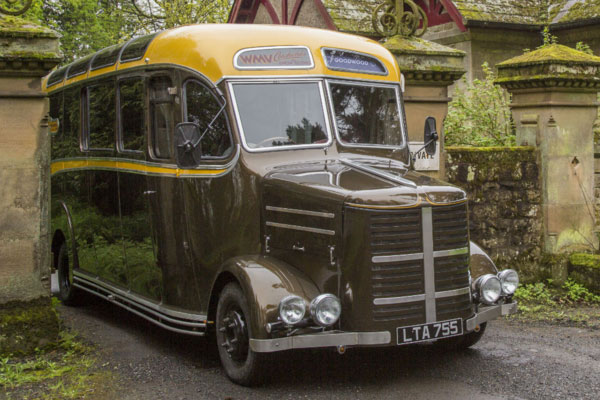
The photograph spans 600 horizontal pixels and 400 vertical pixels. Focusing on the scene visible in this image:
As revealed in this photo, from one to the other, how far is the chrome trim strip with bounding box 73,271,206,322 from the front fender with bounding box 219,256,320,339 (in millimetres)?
905

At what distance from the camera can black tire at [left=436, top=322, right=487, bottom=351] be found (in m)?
7.34

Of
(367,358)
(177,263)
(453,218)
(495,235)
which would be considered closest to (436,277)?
(453,218)

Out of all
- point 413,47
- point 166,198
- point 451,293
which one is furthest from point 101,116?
point 451,293

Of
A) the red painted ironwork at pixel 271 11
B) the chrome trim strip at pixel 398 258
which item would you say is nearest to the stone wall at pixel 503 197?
the chrome trim strip at pixel 398 258

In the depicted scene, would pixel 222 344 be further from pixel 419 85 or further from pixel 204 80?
pixel 419 85

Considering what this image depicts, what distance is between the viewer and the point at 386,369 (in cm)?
682

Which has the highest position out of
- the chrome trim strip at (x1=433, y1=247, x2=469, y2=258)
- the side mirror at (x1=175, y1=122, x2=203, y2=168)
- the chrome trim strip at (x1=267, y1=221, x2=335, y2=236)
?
the side mirror at (x1=175, y1=122, x2=203, y2=168)

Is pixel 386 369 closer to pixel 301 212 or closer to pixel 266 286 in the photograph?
pixel 266 286

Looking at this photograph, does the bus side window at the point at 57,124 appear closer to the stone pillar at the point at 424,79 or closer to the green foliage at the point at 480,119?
the stone pillar at the point at 424,79

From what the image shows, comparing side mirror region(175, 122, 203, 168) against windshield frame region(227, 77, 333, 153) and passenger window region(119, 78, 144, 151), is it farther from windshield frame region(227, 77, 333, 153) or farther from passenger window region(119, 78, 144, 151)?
passenger window region(119, 78, 144, 151)

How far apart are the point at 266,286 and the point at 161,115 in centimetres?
220

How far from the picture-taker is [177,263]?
7.46m

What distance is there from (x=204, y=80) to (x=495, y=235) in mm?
4656

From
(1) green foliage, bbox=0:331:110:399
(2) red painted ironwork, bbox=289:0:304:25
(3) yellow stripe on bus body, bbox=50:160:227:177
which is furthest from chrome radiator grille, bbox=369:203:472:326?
(2) red painted ironwork, bbox=289:0:304:25
